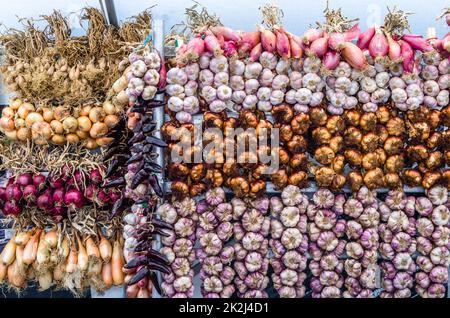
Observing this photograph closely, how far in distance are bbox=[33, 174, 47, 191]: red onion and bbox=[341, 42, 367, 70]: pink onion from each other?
2.11 m

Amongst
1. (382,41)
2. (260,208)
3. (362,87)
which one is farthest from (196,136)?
(382,41)

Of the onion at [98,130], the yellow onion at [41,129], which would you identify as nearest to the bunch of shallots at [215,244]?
the onion at [98,130]

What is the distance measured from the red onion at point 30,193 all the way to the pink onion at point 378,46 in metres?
2.34

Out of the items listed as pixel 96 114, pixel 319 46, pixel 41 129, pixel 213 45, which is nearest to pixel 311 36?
pixel 319 46

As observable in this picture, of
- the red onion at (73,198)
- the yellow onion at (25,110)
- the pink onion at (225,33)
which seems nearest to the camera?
the pink onion at (225,33)

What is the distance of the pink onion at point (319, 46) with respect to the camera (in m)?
2.94

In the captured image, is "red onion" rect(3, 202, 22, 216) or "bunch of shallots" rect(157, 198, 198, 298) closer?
"bunch of shallots" rect(157, 198, 198, 298)

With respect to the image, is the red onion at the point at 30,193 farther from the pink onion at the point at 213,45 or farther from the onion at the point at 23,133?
the pink onion at the point at 213,45

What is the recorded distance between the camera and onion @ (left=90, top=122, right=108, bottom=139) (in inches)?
127

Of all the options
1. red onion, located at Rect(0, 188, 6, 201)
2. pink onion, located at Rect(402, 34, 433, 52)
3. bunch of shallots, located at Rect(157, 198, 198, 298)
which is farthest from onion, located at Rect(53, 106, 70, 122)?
pink onion, located at Rect(402, 34, 433, 52)

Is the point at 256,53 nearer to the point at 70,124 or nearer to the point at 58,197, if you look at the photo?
the point at 70,124

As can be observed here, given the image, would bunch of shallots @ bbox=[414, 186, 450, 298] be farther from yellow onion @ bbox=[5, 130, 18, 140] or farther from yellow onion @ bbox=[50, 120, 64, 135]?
yellow onion @ bbox=[5, 130, 18, 140]

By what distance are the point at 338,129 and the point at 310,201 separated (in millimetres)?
504
